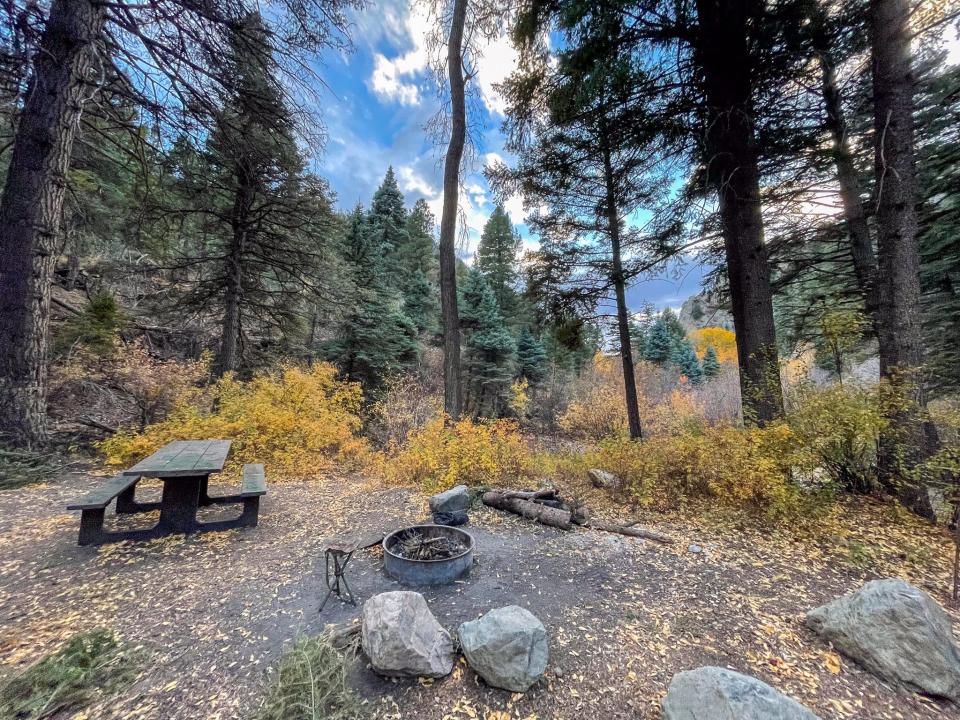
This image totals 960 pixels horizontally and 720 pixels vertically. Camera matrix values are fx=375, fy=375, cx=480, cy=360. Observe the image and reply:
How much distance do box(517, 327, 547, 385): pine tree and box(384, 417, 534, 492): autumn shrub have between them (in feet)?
32.7

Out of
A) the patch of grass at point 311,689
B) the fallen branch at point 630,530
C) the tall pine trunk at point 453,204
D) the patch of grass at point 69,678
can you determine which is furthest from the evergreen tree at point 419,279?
the patch of grass at point 311,689

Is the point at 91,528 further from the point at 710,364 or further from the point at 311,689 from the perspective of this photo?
the point at 710,364

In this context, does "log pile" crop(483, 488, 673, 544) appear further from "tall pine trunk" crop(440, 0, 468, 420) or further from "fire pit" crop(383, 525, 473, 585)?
"tall pine trunk" crop(440, 0, 468, 420)

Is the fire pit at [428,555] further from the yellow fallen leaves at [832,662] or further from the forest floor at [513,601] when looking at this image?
the yellow fallen leaves at [832,662]

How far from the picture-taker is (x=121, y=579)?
2.72m

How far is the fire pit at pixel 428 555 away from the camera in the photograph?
272cm

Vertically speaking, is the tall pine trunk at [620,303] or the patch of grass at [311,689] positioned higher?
the tall pine trunk at [620,303]

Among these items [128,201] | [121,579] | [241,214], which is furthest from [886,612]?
[128,201]

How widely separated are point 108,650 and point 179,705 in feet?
2.07

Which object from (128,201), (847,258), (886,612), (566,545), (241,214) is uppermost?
(128,201)

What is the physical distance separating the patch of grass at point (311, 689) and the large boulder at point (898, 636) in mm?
2512

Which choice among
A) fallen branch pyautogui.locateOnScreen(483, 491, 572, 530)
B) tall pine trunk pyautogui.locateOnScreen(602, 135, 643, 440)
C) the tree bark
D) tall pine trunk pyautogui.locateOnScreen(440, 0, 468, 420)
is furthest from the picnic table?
the tree bark

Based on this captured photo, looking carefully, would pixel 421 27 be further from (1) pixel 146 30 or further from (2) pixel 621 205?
(2) pixel 621 205

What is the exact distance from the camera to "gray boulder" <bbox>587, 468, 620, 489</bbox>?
481cm
